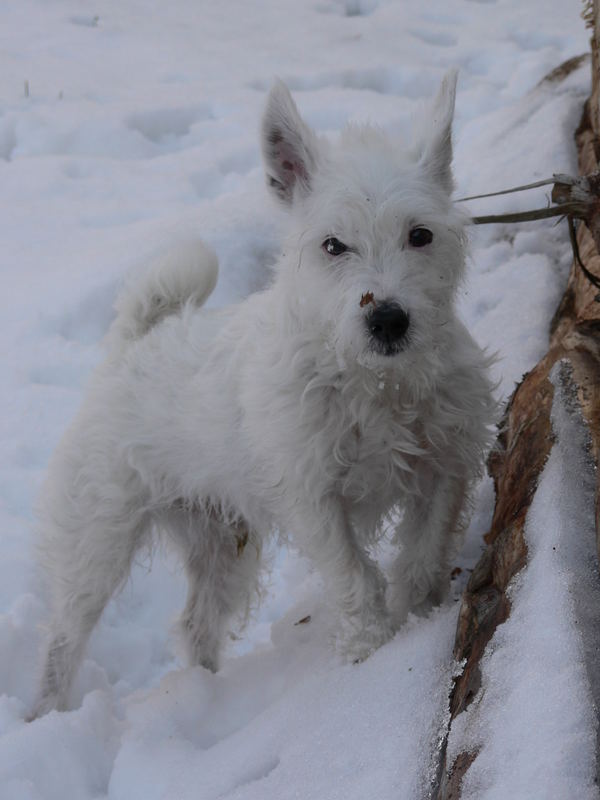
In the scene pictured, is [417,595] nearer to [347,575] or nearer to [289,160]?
[347,575]

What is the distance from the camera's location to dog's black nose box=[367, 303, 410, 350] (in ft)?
9.88

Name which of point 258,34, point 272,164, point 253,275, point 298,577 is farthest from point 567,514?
point 258,34

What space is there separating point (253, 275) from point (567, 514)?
404 centimetres

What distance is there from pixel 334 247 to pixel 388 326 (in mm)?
411

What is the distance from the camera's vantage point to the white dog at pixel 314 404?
3.23 metres

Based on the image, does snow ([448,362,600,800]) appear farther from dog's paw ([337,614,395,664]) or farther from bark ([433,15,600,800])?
dog's paw ([337,614,395,664])

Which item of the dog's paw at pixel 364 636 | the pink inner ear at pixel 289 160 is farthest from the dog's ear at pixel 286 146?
the dog's paw at pixel 364 636

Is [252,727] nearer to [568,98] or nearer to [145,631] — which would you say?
[145,631]

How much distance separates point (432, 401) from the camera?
3.42 metres

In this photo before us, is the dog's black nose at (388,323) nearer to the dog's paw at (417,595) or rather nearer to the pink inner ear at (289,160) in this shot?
the pink inner ear at (289,160)

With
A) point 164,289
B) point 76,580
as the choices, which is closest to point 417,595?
point 76,580

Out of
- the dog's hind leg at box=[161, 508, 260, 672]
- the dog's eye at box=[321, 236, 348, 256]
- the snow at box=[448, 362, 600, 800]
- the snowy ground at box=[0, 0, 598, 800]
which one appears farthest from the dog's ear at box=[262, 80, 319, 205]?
the dog's hind leg at box=[161, 508, 260, 672]

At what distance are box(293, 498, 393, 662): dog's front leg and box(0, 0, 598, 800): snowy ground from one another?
5.8 inches

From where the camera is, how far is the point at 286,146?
11.7 feet
